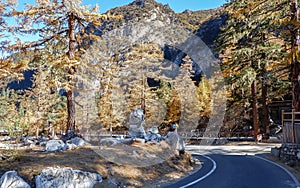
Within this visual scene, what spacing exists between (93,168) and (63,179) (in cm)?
176

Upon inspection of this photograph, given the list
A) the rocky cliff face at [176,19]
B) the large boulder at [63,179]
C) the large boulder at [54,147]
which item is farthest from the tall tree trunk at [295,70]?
the rocky cliff face at [176,19]

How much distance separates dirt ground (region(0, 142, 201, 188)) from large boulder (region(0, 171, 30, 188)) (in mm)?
385

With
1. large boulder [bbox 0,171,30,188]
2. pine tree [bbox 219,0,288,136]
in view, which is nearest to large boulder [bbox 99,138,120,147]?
large boulder [bbox 0,171,30,188]

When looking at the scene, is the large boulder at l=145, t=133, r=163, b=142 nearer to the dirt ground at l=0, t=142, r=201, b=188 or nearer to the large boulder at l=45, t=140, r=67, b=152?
the dirt ground at l=0, t=142, r=201, b=188

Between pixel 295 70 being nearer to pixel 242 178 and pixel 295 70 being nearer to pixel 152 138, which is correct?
pixel 242 178

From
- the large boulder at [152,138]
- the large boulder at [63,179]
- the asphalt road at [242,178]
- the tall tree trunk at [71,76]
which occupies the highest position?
the tall tree trunk at [71,76]

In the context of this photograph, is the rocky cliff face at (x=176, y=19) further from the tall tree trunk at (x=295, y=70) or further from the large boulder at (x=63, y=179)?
the large boulder at (x=63, y=179)

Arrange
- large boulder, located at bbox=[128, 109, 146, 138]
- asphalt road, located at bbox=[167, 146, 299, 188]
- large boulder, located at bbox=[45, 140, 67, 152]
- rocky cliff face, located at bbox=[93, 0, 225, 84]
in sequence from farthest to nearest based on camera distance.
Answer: rocky cliff face, located at bbox=[93, 0, 225, 84] → large boulder, located at bbox=[128, 109, 146, 138] → large boulder, located at bbox=[45, 140, 67, 152] → asphalt road, located at bbox=[167, 146, 299, 188]

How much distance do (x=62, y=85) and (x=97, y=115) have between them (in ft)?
64.3

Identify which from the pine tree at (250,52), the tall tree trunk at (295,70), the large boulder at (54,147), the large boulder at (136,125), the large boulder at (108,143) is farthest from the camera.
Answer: the pine tree at (250,52)

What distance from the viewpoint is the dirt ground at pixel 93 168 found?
8156 millimetres

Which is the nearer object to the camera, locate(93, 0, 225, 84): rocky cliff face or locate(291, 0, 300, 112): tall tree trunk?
locate(291, 0, 300, 112): tall tree trunk

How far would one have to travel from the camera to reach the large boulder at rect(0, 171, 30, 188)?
6.72 metres

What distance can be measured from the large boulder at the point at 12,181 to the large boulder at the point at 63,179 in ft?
1.33
